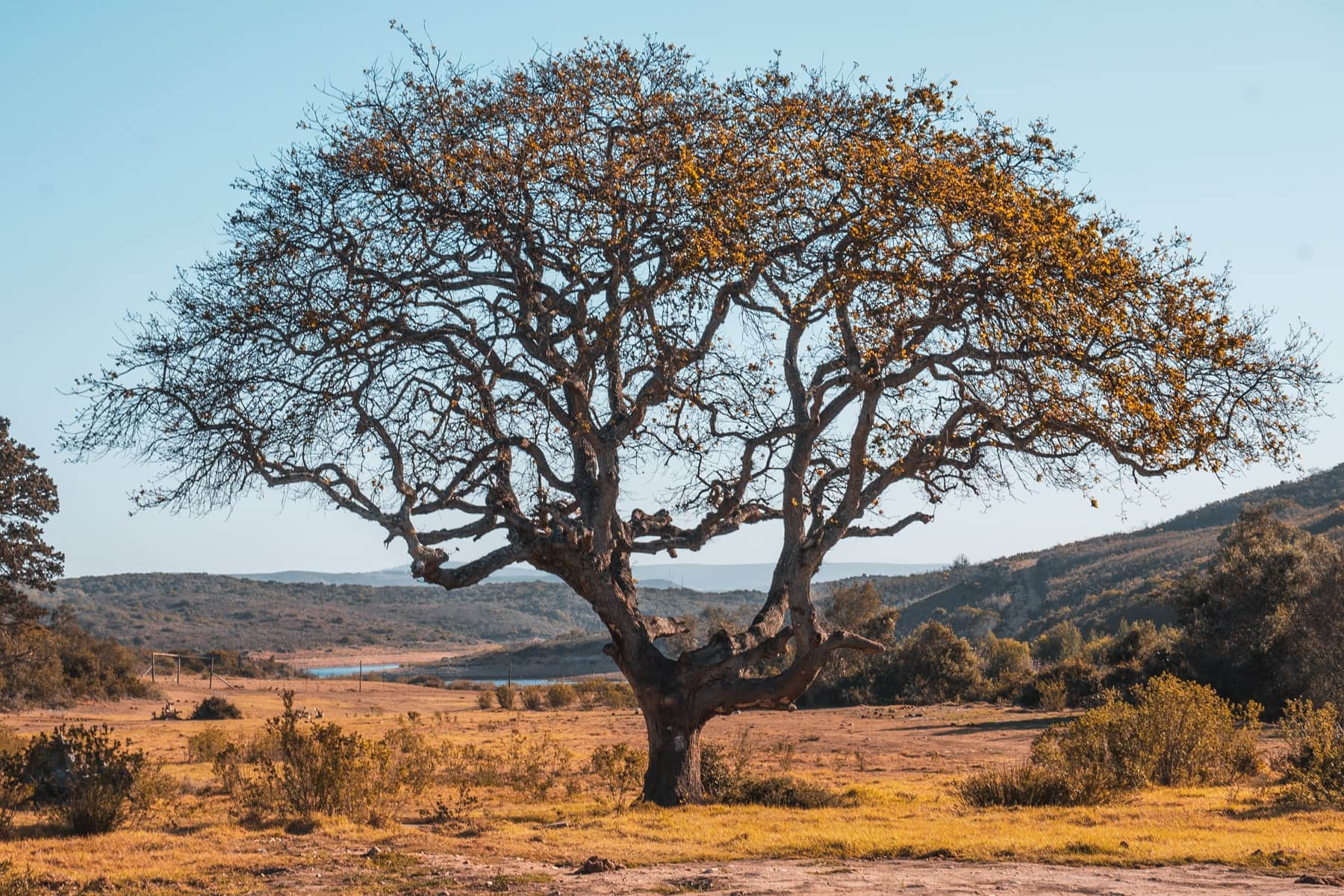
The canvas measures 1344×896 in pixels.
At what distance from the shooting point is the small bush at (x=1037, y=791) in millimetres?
14867

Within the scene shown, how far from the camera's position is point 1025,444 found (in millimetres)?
14336

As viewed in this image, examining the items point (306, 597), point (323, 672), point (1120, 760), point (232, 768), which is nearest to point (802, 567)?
point (1120, 760)

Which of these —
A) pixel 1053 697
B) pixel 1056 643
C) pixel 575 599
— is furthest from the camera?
pixel 575 599

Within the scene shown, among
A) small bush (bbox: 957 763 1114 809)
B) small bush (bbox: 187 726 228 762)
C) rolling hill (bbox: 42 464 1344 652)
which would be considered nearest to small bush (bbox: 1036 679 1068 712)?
rolling hill (bbox: 42 464 1344 652)

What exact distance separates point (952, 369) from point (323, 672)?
7733cm

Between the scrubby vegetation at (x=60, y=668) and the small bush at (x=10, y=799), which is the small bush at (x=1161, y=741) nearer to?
the small bush at (x=10, y=799)

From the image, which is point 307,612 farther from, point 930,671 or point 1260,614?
point 1260,614

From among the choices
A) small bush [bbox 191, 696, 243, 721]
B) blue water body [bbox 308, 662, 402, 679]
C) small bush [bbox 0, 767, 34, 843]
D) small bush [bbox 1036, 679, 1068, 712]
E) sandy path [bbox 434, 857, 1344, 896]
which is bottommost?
small bush [bbox 1036, 679, 1068, 712]

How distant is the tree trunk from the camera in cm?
1512

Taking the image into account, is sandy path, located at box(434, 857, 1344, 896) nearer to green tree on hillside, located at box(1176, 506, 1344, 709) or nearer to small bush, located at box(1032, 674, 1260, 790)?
small bush, located at box(1032, 674, 1260, 790)

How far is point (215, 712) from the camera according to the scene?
37844 millimetres

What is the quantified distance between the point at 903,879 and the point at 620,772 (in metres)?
8.60

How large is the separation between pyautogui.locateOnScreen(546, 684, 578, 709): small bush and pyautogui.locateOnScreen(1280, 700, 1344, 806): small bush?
106ft

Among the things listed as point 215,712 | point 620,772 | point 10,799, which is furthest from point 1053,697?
point 10,799
